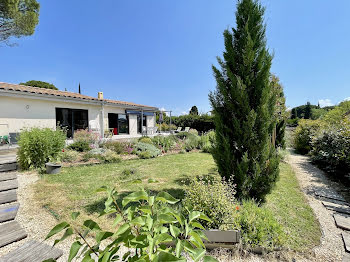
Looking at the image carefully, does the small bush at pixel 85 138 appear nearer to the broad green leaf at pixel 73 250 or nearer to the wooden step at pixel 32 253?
the wooden step at pixel 32 253

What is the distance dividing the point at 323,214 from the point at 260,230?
104 inches

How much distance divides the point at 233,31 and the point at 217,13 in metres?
4.39

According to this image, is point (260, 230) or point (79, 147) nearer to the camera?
point (260, 230)

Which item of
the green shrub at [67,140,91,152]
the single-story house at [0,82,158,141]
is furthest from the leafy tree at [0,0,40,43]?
the green shrub at [67,140,91,152]

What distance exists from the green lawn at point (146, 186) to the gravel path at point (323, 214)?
141mm

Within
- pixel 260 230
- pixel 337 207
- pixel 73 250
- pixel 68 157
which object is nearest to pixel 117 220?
pixel 73 250

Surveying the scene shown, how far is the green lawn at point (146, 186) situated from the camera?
3.47 m

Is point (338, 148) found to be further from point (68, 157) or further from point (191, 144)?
point (68, 157)

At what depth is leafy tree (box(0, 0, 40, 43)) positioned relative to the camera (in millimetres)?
11560

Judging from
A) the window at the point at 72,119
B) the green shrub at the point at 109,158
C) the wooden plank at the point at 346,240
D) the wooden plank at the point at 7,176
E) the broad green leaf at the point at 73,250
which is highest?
the window at the point at 72,119

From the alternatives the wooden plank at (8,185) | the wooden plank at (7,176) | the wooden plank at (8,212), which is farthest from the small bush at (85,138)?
the wooden plank at (8,212)

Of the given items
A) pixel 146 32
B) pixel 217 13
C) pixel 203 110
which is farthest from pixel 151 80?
pixel 217 13

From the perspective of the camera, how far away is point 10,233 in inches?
123

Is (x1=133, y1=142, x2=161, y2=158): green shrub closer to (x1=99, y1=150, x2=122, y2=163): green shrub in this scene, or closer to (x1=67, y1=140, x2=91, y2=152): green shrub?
(x1=99, y1=150, x2=122, y2=163): green shrub
